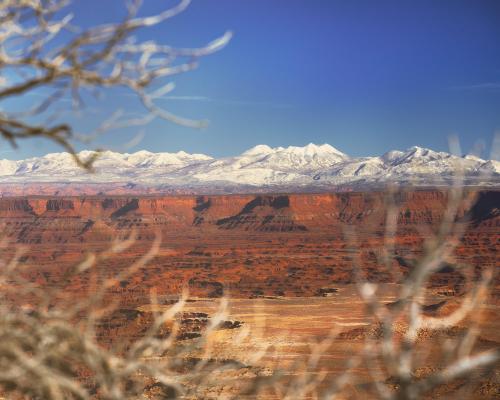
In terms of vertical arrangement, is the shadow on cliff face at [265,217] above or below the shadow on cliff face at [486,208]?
below

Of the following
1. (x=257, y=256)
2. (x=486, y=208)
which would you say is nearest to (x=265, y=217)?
(x=257, y=256)

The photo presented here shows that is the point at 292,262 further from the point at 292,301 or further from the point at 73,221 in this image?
the point at 73,221

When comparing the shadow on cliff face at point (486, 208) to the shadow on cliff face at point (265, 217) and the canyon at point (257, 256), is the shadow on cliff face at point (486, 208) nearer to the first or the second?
the canyon at point (257, 256)

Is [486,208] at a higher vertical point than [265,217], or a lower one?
higher

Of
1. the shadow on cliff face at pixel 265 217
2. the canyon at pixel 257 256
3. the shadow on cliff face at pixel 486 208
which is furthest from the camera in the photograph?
the shadow on cliff face at pixel 265 217

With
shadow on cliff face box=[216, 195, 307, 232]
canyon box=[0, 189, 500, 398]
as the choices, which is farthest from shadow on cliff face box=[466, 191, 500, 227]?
shadow on cliff face box=[216, 195, 307, 232]

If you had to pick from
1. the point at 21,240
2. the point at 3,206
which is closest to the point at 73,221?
the point at 21,240

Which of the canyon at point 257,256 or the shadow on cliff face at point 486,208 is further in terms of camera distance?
the shadow on cliff face at point 486,208

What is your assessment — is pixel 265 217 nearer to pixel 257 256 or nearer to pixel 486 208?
pixel 257 256

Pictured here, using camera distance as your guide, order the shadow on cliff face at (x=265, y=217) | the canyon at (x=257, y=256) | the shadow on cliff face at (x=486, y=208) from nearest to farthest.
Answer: the canyon at (x=257, y=256), the shadow on cliff face at (x=486, y=208), the shadow on cliff face at (x=265, y=217)

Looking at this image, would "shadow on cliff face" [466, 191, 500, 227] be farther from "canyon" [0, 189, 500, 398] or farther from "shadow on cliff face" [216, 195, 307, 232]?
"shadow on cliff face" [216, 195, 307, 232]

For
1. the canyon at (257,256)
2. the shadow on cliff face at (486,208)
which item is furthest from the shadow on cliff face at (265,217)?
the shadow on cliff face at (486,208)

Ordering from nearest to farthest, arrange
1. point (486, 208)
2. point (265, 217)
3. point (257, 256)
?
point (257, 256) < point (486, 208) < point (265, 217)

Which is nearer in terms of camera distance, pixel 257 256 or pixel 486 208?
pixel 257 256
